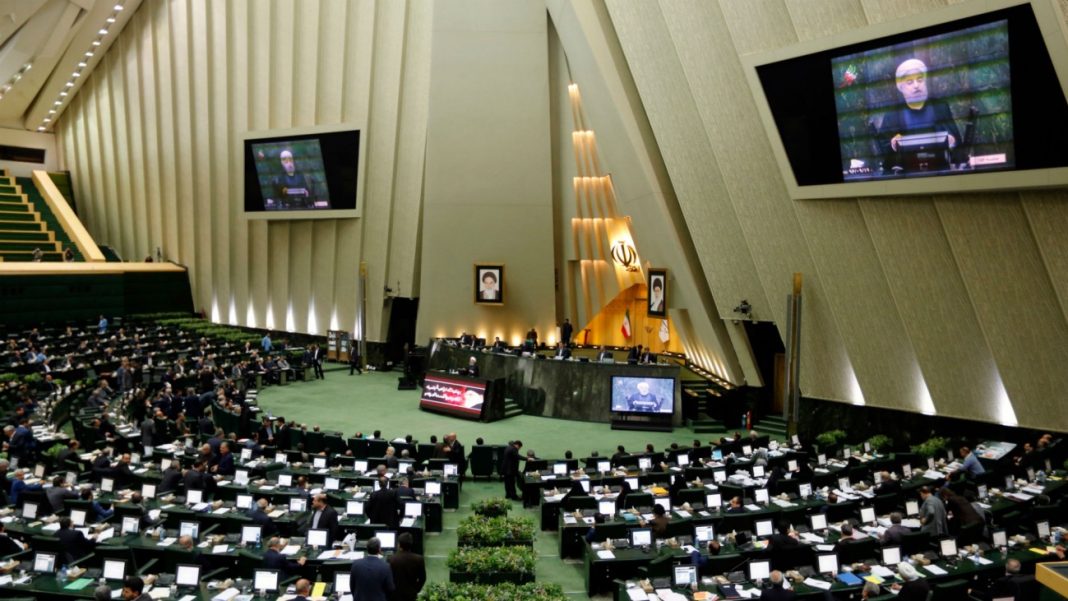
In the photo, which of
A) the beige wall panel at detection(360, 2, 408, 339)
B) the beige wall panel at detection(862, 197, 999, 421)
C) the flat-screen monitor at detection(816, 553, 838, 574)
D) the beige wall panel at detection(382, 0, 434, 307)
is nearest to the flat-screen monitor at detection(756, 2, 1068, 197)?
the beige wall panel at detection(862, 197, 999, 421)

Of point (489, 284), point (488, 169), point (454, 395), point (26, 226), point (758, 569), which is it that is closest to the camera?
point (758, 569)

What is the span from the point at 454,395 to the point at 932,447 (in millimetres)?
12151

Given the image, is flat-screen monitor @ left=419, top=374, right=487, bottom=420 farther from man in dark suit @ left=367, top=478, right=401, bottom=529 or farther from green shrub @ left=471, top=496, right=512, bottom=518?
man in dark suit @ left=367, top=478, right=401, bottom=529

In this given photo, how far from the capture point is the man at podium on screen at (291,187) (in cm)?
2977

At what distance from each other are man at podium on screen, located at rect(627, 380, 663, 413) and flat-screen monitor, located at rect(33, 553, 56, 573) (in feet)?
47.8

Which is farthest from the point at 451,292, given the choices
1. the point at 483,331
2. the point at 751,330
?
the point at 751,330

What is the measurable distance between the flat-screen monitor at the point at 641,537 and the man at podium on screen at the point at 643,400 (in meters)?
10.7

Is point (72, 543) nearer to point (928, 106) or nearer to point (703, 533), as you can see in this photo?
point (703, 533)

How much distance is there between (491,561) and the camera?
9.67 meters

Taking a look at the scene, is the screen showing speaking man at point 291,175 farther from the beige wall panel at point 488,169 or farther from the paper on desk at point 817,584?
the paper on desk at point 817,584

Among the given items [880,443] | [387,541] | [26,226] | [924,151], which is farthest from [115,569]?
[26,226]

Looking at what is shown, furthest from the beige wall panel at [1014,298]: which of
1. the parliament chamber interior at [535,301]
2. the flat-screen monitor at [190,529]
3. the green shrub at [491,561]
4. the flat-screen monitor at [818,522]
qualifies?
the flat-screen monitor at [190,529]

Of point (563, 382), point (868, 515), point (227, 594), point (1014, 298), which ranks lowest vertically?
point (227, 594)

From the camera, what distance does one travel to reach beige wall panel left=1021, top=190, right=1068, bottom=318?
43.3 feet
